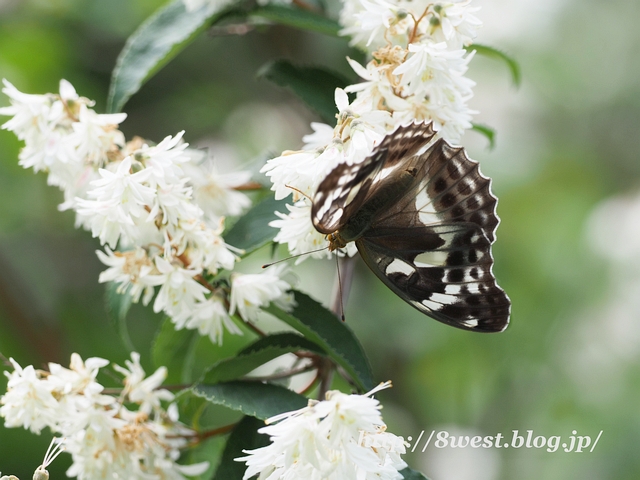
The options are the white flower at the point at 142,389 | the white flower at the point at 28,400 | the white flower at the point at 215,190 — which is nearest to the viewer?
the white flower at the point at 28,400

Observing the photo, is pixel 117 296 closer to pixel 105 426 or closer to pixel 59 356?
pixel 105 426

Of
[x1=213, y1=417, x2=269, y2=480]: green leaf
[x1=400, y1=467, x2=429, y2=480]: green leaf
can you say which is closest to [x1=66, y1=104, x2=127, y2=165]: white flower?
[x1=213, y1=417, x2=269, y2=480]: green leaf

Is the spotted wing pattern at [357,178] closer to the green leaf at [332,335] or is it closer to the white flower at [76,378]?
the green leaf at [332,335]

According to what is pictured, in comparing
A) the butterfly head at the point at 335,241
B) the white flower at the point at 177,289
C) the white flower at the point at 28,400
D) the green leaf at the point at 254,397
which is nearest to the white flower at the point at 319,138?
the butterfly head at the point at 335,241

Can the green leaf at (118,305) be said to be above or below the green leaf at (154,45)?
below

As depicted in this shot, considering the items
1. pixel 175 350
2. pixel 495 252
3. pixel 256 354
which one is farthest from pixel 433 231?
pixel 495 252

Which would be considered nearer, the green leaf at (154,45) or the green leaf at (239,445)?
the green leaf at (239,445)

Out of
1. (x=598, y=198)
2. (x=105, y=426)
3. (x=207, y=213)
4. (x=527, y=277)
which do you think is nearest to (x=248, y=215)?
(x=207, y=213)
